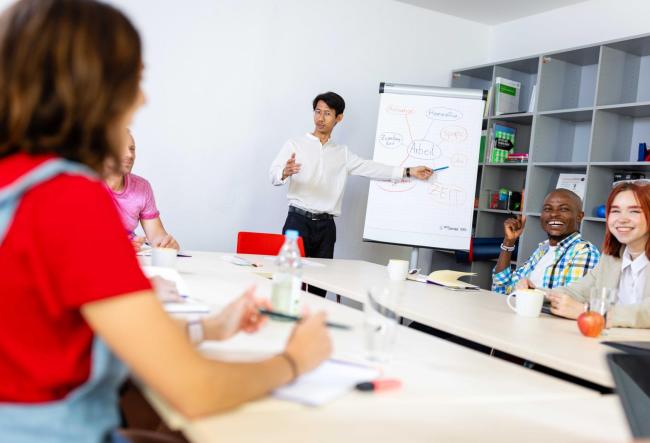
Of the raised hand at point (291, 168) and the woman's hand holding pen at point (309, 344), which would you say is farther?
the raised hand at point (291, 168)

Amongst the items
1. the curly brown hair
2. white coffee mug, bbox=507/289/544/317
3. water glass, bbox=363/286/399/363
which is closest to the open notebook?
water glass, bbox=363/286/399/363

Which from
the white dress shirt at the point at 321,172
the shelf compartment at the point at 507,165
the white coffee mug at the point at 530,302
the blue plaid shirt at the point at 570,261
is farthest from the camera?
the shelf compartment at the point at 507,165

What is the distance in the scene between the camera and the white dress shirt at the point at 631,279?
7.81ft

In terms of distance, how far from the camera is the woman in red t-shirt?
804 millimetres

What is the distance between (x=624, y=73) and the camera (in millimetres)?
4742

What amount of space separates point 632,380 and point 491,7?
191 inches

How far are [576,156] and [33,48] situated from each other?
499 cm

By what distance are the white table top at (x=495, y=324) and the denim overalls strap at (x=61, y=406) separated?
2.51 feet

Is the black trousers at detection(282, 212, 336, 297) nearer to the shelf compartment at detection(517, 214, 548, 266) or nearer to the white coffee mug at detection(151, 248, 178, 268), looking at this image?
the shelf compartment at detection(517, 214, 548, 266)

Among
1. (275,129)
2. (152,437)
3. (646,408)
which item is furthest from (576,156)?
(152,437)

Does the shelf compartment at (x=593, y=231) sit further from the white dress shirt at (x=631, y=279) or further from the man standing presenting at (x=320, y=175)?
the white dress shirt at (x=631, y=279)

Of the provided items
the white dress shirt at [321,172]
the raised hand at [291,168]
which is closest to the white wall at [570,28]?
the white dress shirt at [321,172]

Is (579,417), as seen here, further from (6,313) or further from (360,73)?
(360,73)

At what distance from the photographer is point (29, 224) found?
0.80 metres
